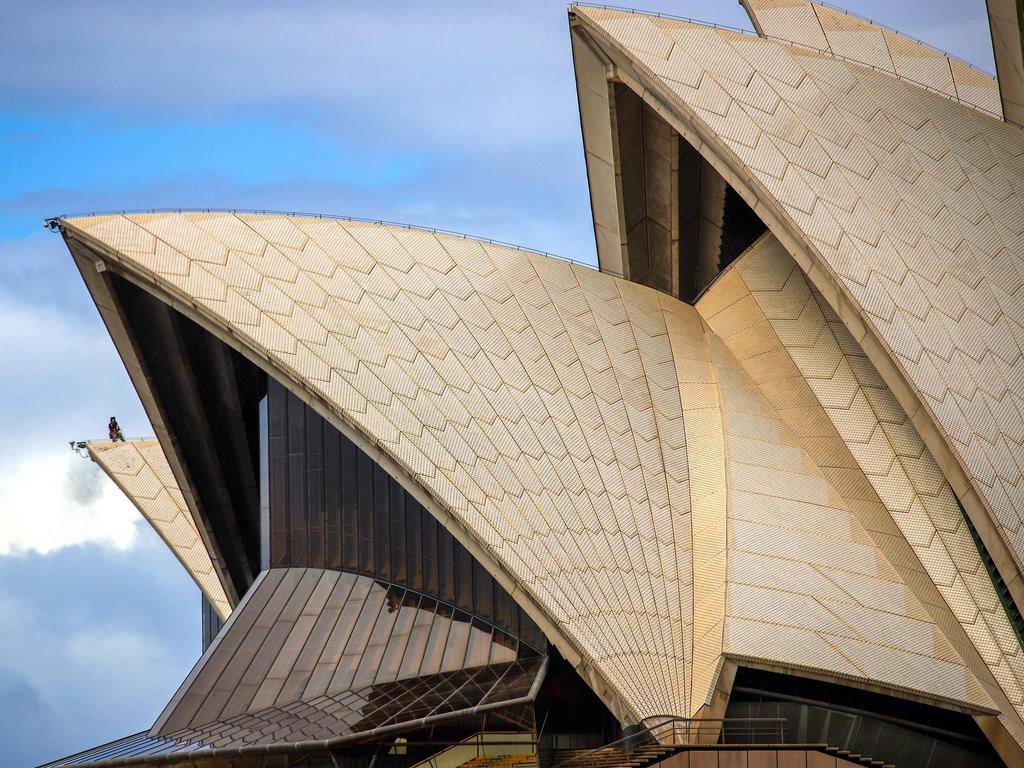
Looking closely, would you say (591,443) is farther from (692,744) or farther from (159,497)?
(159,497)

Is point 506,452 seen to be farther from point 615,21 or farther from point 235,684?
point 615,21

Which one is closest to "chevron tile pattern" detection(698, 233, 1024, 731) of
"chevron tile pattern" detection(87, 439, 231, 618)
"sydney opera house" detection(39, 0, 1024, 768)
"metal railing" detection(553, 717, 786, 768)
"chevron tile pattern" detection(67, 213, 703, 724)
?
"sydney opera house" detection(39, 0, 1024, 768)

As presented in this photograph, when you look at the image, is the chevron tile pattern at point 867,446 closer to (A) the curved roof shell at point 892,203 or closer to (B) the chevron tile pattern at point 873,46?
(A) the curved roof shell at point 892,203

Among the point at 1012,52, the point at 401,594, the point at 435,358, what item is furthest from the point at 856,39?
the point at 401,594

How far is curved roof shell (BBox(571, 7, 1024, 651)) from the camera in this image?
90.2ft

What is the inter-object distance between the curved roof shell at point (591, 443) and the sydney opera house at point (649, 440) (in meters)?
0.07

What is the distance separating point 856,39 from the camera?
38094mm

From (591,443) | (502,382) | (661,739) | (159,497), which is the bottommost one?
(661,739)

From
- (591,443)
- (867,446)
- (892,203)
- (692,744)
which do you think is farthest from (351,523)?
(892,203)

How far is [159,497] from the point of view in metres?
45.1

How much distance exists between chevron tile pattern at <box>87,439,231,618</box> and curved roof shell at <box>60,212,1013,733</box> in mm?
14639

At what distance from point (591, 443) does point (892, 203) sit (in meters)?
8.01

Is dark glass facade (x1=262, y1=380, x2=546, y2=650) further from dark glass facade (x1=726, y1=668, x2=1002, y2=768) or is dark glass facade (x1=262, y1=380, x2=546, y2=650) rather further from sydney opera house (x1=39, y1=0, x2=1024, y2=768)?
dark glass facade (x1=726, y1=668, x2=1002, y2=768)

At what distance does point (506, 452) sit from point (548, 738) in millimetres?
5766
